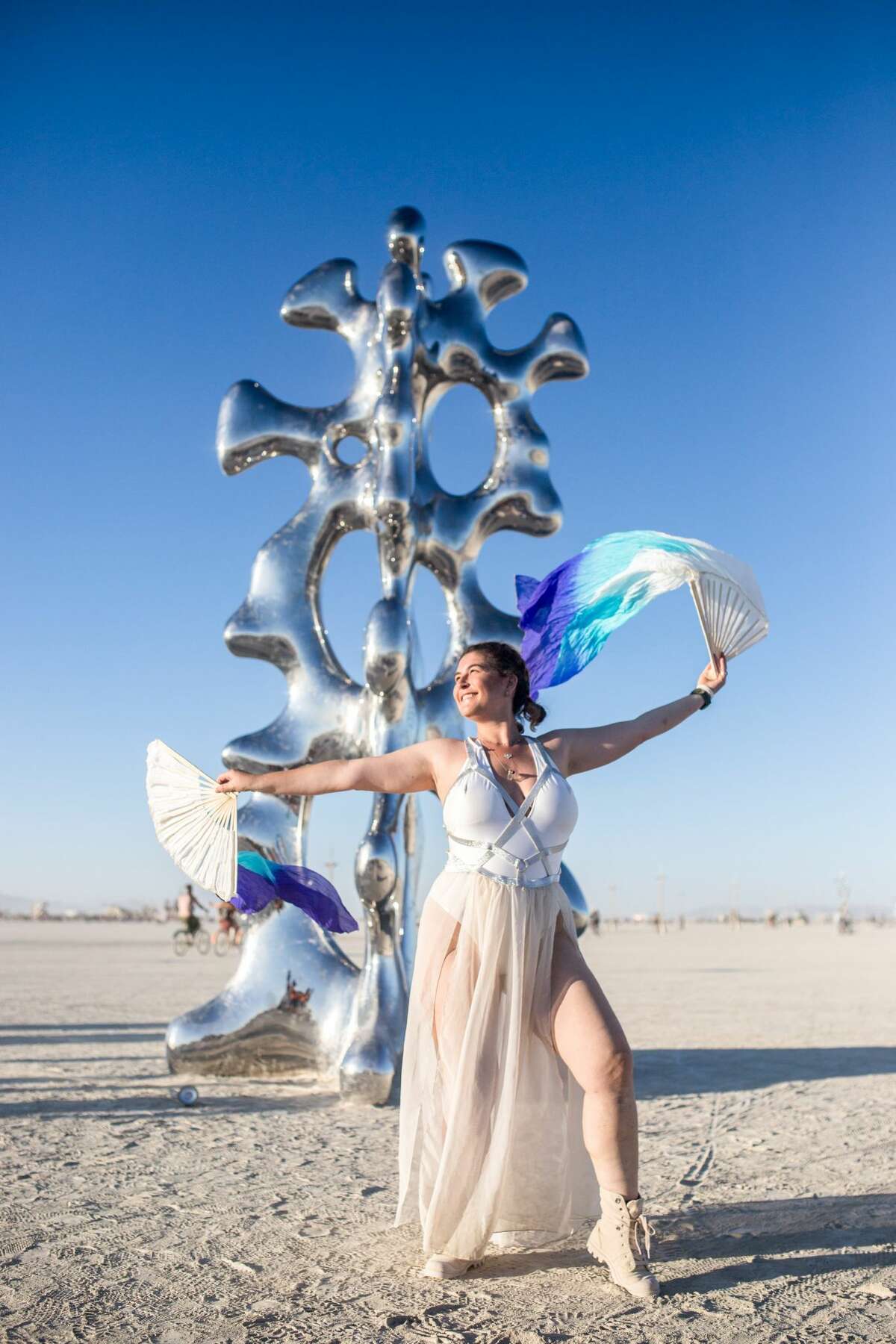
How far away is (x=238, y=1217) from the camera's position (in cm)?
411

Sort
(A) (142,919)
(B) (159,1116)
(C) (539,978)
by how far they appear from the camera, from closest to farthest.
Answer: (C) (539,978) < (B) (159,1116) < (A) (142,919)

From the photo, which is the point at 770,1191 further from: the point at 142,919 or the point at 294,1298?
the point at 142,919

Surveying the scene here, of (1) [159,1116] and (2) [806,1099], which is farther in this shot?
(2) [806,1099]

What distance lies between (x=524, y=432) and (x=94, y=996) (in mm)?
9227

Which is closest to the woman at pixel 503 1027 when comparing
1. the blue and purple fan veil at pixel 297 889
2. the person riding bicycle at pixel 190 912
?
the blue and purple fan veil at pixel 297 889

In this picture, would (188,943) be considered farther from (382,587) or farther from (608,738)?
(608,738)

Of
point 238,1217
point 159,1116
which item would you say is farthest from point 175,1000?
point 238,1217

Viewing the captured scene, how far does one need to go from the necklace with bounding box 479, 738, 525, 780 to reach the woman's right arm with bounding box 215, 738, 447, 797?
0.52ft

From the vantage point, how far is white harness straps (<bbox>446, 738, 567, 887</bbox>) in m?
3.61

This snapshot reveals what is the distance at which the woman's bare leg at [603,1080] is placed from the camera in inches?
131

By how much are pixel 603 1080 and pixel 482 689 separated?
127cm

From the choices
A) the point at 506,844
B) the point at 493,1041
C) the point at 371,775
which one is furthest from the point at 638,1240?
the point at 371,775

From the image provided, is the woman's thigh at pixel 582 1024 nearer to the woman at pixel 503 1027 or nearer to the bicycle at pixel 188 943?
the woman at pixel 503 1027

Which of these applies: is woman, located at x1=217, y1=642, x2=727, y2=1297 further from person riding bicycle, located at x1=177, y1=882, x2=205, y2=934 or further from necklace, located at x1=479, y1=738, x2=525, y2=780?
person riding bicycle, located at x1=177, y1=882, x2=205, y2=934
